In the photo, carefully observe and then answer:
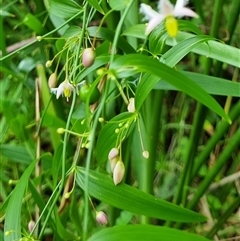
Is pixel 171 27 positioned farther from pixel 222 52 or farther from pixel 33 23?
pixel 33 23

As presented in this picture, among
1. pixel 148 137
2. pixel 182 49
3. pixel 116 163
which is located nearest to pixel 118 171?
pixel 116 163

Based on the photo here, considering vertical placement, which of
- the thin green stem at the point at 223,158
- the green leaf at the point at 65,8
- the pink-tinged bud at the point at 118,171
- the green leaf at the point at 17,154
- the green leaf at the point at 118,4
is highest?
the green leaf at the point at 118,4

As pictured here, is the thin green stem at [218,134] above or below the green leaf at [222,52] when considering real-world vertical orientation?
below

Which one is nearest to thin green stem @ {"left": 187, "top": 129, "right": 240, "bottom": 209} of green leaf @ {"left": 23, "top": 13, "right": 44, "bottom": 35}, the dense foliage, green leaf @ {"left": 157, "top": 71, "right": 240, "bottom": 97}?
the dense foliage

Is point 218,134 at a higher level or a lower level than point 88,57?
lower

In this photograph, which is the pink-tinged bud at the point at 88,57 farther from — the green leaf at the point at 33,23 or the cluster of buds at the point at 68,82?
the green leaf at the point at 33,23

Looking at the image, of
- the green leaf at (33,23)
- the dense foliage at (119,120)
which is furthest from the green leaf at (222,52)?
the green leaf at (33,23)

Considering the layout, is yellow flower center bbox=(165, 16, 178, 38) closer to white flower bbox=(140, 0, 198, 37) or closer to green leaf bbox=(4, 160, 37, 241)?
white flower bbox=(140, 0, 198, 37)
